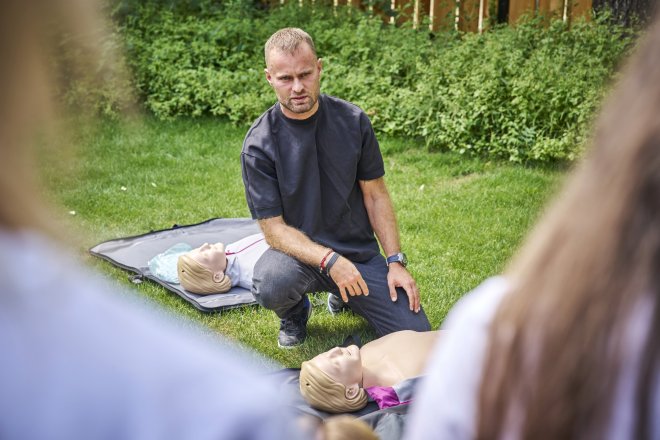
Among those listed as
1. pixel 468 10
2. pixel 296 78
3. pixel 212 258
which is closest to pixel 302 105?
pixel 296 78

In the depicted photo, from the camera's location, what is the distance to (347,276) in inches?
159

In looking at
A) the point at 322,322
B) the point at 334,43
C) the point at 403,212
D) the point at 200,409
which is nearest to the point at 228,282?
the point at 322,322

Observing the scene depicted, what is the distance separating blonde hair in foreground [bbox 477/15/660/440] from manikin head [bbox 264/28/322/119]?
322 centimetres

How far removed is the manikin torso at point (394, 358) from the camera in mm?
3756

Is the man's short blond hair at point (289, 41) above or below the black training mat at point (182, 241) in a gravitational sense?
above

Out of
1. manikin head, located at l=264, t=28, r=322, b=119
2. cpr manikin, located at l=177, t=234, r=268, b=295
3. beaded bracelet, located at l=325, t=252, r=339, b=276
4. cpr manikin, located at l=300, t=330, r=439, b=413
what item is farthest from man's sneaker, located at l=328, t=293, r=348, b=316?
manikin head, located at l=264, t=28, r=322, b=119

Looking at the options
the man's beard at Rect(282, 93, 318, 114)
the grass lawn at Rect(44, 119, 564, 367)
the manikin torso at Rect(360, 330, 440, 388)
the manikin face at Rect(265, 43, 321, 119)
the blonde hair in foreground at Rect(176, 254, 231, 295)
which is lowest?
the grass lawn at Rect(44, 119, 564, 367)

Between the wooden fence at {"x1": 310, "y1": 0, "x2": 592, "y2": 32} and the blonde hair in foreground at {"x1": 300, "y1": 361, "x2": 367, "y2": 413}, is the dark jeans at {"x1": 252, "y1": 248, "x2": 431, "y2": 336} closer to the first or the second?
the blonde hair in foreground at {"x1": 300, "y1": 361, "x2": 367, "y2": 413}

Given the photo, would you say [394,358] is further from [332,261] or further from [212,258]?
[212,258]

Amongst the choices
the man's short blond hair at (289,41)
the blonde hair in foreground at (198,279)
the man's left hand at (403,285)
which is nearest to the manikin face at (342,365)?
the man's left hand at (403,285)

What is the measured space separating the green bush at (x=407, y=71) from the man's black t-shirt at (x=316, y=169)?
128 inches

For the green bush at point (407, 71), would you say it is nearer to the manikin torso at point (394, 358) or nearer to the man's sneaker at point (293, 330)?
the man's sneaker at point (293, 330)

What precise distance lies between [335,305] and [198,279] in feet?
2.74

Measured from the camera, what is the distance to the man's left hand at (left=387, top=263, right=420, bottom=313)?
13.7ft
